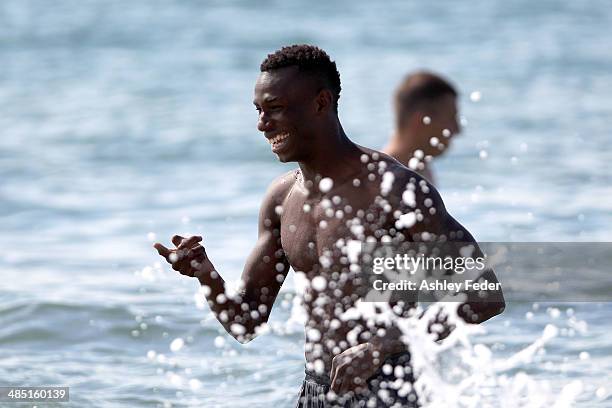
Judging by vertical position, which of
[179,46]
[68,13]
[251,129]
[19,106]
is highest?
[68,13]

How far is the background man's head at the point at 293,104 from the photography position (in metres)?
4.11

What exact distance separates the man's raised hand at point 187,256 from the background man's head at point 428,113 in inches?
84.9

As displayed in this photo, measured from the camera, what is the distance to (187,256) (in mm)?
4223

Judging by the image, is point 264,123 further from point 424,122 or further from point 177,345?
point 177,345

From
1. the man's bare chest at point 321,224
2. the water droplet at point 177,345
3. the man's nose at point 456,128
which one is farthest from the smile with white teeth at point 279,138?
the water droplet at point 177,345

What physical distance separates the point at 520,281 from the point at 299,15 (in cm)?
1250

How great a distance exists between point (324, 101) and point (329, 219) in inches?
14.0

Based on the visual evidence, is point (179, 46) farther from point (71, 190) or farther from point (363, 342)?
point (363, 342)

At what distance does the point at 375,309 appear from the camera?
4094 millimetres

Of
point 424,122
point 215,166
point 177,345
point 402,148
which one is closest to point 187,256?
point 402,148

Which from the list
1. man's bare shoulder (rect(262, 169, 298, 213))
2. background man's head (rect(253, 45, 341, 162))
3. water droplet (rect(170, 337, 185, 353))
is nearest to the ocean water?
water droplet (rect(170, 337, 185, 353))

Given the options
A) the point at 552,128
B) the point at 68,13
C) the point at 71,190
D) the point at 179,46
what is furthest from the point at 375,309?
the point at 68,13

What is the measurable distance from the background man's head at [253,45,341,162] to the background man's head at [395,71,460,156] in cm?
211

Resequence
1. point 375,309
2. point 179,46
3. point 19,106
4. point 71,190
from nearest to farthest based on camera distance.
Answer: point 375,309
point 71,190
point 19,106
point 179,46
